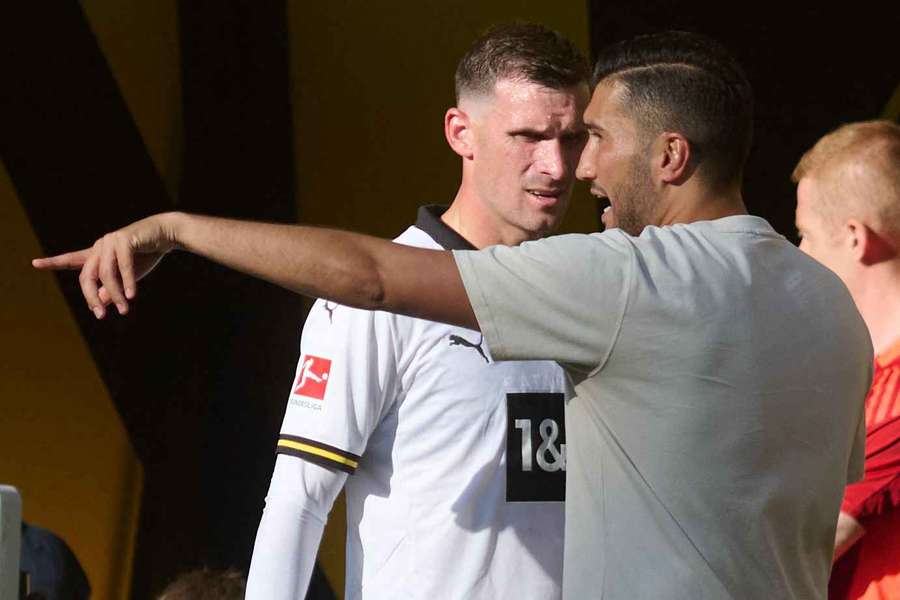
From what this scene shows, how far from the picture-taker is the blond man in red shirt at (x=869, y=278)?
8.13ft

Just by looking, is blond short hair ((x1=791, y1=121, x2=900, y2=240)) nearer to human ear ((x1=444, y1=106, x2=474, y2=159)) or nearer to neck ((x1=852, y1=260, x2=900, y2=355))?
neck ((x1=852, y1=260, x2=900, y2=355))

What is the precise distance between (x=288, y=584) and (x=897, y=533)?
0.94 metres

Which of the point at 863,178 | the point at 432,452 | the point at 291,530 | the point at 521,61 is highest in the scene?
the point at 521,61

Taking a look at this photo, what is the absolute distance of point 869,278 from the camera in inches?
104

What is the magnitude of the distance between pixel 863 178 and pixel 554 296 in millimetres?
946

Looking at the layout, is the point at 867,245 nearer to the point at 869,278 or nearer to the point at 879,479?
the point at 869,278

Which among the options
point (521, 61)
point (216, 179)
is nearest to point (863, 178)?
point (521, 61)

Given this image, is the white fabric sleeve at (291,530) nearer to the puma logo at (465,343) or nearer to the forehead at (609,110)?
the puma logo at (465,343)

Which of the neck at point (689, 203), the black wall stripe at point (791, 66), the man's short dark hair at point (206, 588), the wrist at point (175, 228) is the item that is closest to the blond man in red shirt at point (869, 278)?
the neck at point (689, 203)

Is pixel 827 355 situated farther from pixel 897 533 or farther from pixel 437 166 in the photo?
pixel 437 166

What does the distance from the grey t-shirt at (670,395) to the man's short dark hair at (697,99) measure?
14cm

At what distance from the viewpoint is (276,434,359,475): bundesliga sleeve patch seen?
8.22ft

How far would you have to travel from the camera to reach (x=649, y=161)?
2.00 m

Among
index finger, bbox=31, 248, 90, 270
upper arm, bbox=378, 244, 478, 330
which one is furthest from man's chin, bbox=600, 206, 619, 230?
index finger, bbox=31, 248, 90, 270
